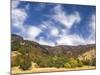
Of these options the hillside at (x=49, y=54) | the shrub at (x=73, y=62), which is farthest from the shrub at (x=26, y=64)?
the shrub at (x=73, y=62)

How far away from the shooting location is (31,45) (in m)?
2.42

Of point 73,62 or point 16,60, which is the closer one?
point 16,60

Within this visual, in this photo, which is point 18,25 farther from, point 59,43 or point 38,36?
point 59,43

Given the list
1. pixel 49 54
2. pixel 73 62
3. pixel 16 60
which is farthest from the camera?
pixel 73 62

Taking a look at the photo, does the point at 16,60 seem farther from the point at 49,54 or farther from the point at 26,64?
the point at 49,54

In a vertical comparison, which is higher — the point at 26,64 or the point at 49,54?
the point at 49,54

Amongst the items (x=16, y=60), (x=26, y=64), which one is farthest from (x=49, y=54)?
(x=16, y=60)

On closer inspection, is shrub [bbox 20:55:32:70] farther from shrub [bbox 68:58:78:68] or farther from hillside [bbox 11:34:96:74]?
shrub [bbox 68:58:78:68]

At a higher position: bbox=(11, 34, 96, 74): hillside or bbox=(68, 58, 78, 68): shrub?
bbox=(11, 34, 96, 74): hillside

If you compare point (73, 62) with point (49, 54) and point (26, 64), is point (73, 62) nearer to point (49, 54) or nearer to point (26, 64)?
point (49, 54)

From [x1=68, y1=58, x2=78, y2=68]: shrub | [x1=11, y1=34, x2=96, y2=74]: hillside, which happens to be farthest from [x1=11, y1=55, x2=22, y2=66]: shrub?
[x1=68, y1=58, x2=78, y2=68]: shrub

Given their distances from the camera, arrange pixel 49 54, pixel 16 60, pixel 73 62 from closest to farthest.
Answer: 1. pixel 16 60
2. pixel 49 54
3. pixel 73 62
